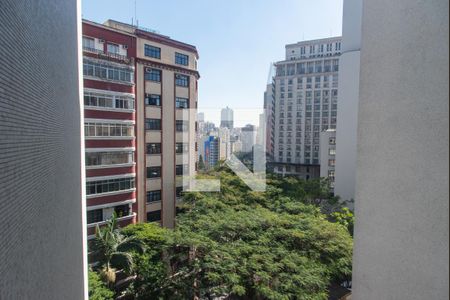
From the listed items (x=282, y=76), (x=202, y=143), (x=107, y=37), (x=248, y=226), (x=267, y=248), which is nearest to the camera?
(x=267, y=248)

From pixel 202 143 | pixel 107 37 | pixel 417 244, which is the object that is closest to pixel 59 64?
pixel 417 244

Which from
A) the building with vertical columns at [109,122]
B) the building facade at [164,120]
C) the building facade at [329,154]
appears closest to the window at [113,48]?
the building with vertical columns at [109,122]

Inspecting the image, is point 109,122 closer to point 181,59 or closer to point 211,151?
point 181,59

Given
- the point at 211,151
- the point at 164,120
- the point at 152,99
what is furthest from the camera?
the point at 211,151

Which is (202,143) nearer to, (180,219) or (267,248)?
(180,219)

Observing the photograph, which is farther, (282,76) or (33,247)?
(282,76)

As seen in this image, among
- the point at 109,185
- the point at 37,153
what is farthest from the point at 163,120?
the point at 37,153
